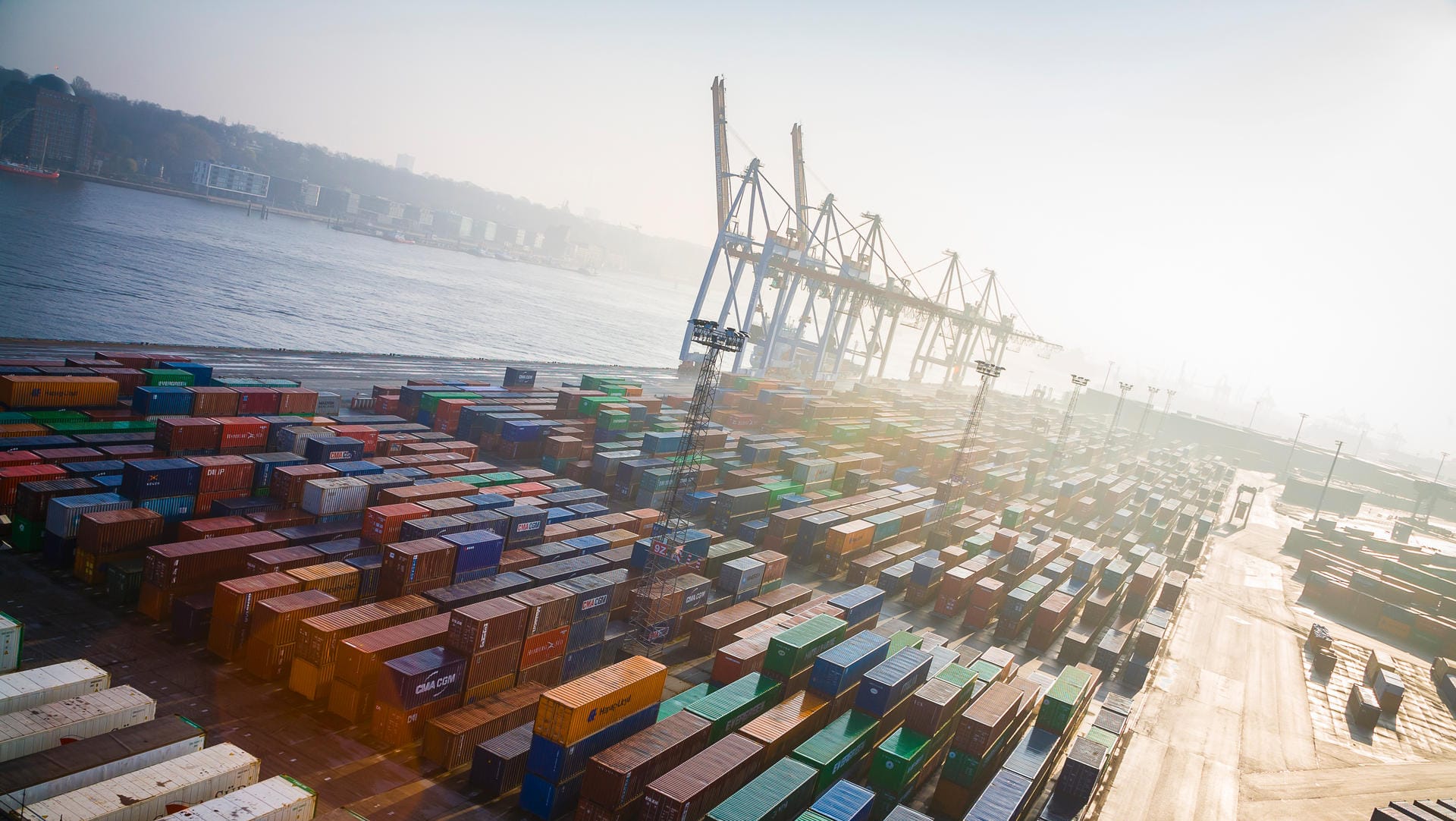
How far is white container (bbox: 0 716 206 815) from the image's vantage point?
515 inches

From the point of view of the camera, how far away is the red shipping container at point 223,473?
27516 mm

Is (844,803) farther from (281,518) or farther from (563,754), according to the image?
(281,518)

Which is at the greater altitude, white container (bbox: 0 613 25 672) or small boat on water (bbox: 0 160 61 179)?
small boat on water (bbox: 0 160 61 179)

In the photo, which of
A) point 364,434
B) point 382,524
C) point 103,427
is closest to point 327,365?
point 364,434

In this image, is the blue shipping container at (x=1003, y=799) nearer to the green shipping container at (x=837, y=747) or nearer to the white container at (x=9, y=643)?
the green shipping container at (x=837, y=747)

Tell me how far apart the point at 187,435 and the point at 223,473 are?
5.23 m

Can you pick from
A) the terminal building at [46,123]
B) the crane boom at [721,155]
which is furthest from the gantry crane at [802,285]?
the terminal building at [46,123]

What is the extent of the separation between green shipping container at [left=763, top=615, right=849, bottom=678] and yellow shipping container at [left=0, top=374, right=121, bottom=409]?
3264 centimetres

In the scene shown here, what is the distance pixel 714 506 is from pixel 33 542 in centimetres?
2590

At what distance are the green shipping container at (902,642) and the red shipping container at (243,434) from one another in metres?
27.2

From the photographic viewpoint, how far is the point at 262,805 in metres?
13.6

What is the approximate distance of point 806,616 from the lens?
26.6 meters

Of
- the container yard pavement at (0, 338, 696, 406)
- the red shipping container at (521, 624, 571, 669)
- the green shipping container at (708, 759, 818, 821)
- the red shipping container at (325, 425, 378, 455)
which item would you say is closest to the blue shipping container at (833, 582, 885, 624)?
the green shipping container at (708, 759, 818, 821)

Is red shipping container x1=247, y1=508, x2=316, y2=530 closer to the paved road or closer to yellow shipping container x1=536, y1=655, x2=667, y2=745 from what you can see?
yellow shipping container x1=536, y1=655, x2=667, y2=745
